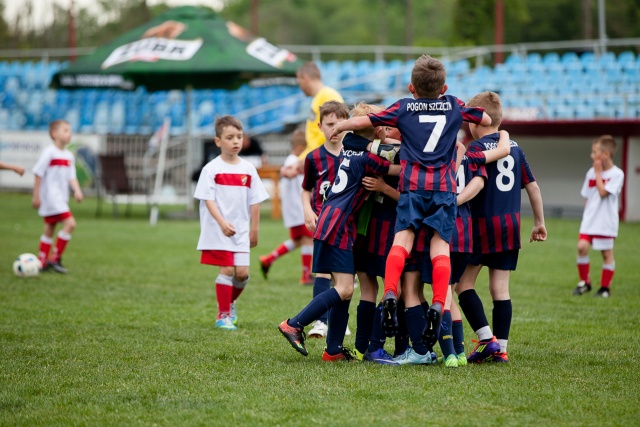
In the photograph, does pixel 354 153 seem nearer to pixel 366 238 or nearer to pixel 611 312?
pixel 366 238

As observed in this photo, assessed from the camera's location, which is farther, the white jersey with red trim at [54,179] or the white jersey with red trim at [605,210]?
the white jersey with red trim at [54,179]

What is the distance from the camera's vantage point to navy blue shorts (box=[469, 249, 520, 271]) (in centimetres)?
586

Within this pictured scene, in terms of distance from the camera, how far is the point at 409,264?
561 cm

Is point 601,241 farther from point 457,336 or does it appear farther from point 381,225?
point 381,225

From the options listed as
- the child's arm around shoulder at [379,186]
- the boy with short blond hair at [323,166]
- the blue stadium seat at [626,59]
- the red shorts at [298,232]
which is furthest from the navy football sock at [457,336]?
the blue stadium seat at [626,59]

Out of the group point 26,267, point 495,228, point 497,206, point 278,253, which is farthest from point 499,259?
point 26,267

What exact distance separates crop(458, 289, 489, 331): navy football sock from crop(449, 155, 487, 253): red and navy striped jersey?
0.39 meters

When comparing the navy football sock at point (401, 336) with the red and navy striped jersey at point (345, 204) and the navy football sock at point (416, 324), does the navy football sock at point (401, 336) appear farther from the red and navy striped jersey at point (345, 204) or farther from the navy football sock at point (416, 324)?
the red and navy striped jersey at point (345, 204)

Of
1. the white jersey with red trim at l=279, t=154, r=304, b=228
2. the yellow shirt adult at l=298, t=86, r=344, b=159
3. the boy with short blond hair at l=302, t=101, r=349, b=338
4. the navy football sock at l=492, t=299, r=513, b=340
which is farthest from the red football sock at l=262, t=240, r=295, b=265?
the navy football sock at l=492, t=299, r=513, b=340

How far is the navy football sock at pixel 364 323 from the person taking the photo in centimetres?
587

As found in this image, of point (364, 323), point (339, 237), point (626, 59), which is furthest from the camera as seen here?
point (626, 59)

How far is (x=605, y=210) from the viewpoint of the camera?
966cm

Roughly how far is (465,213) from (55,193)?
22.1ft

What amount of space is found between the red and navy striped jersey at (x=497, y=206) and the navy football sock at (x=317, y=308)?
0.95m
